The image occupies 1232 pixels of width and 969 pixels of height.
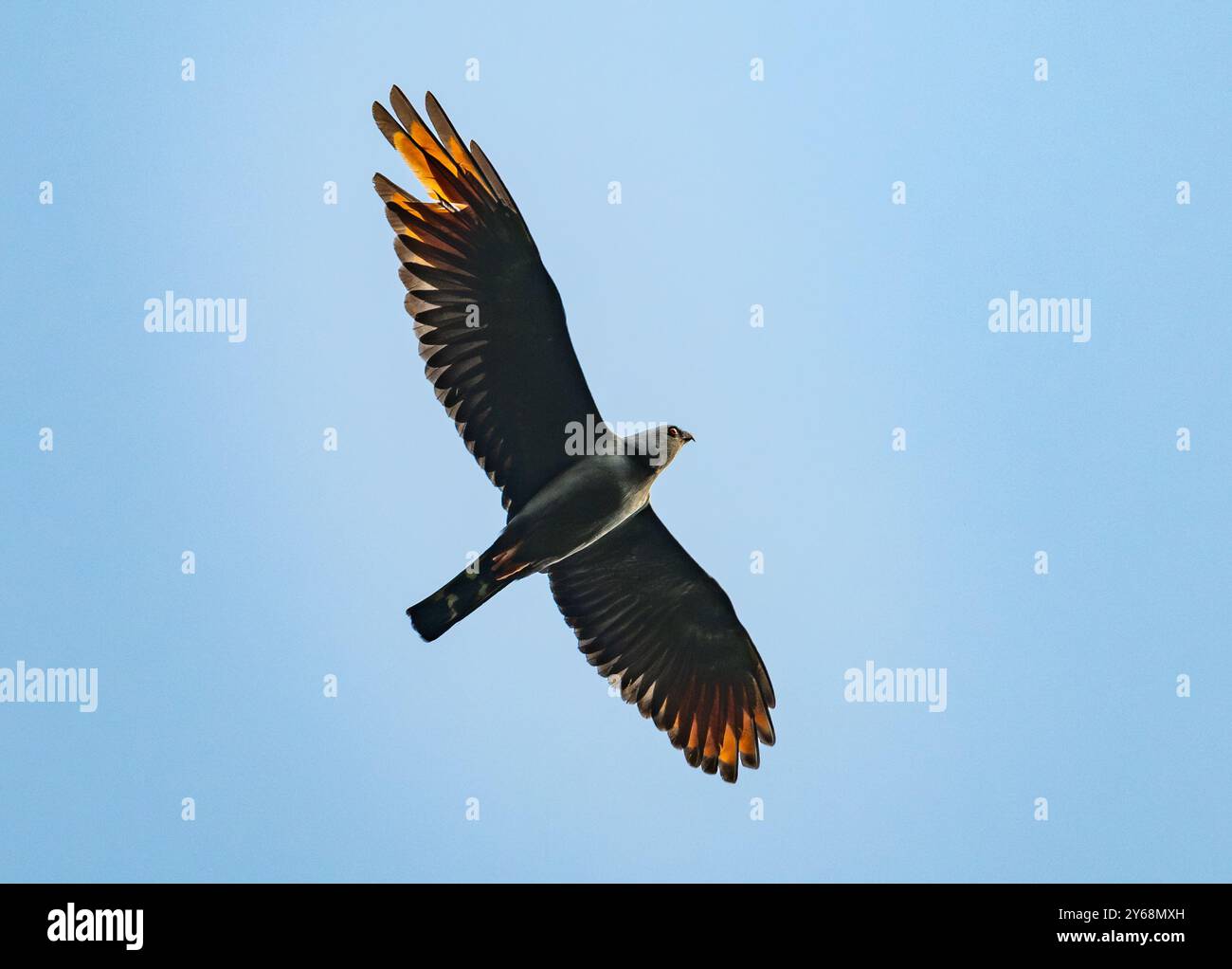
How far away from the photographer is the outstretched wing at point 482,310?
1290 centimetres

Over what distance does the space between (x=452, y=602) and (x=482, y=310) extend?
8.38 feet

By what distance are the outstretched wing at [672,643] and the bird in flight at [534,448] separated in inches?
0.6

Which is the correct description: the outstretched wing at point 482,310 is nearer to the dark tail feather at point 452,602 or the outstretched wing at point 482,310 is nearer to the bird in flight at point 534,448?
the bird in flight at point 534,448

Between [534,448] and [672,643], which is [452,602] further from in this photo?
[672,643]

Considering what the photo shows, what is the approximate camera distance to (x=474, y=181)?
42.3ft

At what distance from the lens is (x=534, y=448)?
45.1ft

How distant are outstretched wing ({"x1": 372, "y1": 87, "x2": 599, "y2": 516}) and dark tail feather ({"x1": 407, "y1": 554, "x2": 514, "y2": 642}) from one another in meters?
0.81

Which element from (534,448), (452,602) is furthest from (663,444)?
(452,602)

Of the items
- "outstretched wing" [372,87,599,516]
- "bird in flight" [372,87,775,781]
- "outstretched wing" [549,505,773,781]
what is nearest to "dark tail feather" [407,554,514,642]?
"bird in flight" [372,87,775,781]

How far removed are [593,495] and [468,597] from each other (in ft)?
4.62

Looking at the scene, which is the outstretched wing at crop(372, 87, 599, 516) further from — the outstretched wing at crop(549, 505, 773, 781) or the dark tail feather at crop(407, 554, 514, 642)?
the outstretched wing at crop(549, 505, 773, 781)
